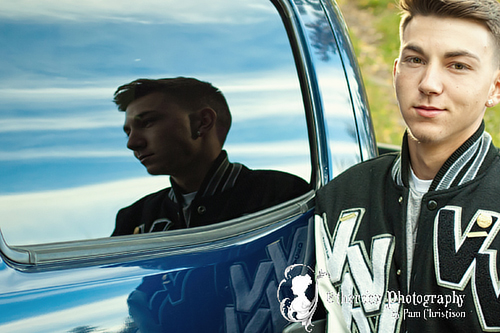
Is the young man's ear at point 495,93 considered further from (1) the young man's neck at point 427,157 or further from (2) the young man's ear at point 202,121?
(2) the young man's ear at point 202,121

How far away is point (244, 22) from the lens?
1.75 meters

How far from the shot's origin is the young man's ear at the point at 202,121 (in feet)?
5.30

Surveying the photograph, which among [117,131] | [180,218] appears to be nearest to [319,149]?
[180,218]

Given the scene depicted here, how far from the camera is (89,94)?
140 centimetres

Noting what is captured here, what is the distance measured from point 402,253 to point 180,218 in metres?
0.59

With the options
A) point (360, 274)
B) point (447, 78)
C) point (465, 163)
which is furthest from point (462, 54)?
point (360, 274)

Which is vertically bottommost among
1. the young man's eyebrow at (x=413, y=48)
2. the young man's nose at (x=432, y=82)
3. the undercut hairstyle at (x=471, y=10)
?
the young man's nose at (x=432, y=82)

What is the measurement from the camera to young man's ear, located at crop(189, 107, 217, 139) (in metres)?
1.62

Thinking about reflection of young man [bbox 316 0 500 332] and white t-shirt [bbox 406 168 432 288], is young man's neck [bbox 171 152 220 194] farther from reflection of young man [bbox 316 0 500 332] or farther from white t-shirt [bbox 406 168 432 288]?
white t-shirt [bbox 406 168 432 288]

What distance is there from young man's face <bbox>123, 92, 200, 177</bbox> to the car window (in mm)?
34

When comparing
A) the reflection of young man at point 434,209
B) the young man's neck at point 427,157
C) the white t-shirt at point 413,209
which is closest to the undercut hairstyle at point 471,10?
the reflection of young man at point 434,209

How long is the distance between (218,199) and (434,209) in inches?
22.7

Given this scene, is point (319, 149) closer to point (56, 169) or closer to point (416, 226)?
point (416, 226)

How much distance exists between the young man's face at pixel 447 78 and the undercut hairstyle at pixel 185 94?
1.64 ft
